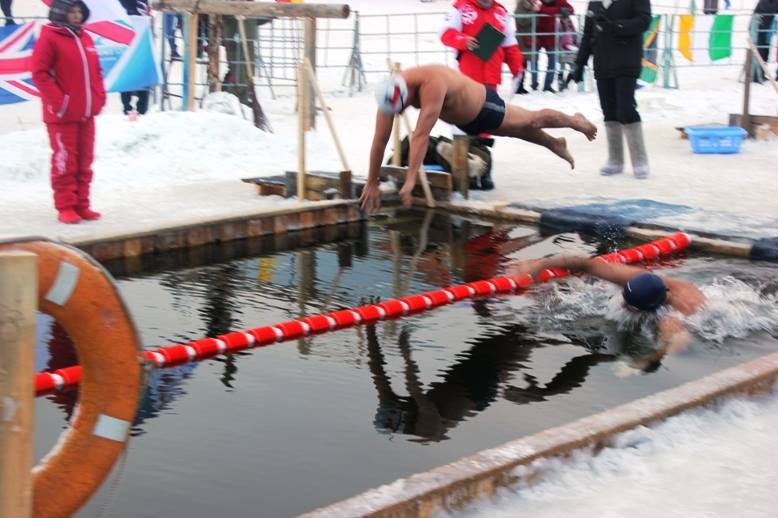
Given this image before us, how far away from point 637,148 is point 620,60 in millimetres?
848

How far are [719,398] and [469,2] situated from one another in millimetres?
6603

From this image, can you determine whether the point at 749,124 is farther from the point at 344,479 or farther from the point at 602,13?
the point at 344,479

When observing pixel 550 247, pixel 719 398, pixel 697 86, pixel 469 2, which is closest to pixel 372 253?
pixel 550 247

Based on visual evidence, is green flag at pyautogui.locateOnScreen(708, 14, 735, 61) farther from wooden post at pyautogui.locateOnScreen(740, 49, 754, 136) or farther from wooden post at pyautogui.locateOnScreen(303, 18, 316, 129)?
wooden post at pyautogui.locateOnScreen(303, 18, 316, 129)

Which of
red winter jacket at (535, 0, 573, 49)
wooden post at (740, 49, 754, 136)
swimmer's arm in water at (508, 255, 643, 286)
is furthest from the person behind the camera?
red winter jacket at (535, 0, 573, 49)

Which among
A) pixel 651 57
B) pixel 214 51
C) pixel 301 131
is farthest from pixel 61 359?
pixel 651 57

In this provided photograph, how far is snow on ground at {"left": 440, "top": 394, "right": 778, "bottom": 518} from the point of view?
12.5 feet

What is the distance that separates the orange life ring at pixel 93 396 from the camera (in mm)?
3373

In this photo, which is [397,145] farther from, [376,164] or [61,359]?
[61,359]

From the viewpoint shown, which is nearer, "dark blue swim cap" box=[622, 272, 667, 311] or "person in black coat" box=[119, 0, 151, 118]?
"dark blue swim cap" box=[622, 272, 667, 311]

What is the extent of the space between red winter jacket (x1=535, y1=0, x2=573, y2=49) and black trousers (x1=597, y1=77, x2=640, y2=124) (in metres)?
6.97

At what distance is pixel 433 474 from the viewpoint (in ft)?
12.6

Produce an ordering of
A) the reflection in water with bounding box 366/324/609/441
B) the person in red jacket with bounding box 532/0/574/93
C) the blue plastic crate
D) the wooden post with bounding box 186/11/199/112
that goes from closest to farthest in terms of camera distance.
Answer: the reflection in water with bounding box 366/324/609/441 < the blue plastic crate < the wooden post with bounding box 186/11/199/112 < the person in red jacket with bounding box 532/0/574/93

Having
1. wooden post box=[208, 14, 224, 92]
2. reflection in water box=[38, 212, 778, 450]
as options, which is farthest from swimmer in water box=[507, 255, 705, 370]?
wooden post box=[208, 14, 224, 92]
